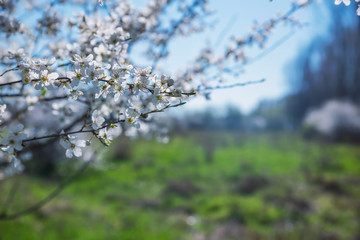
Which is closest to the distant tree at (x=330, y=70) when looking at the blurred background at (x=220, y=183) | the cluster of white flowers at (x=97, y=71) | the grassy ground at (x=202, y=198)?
the blurred background at (x=220, y=183)

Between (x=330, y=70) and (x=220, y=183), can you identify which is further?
(x=330, y=70)

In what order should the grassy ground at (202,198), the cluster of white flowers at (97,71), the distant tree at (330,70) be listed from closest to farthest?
the cluster of white flowers at (97,71)
the grassy ground at (202,198)
the distant tree at (330,70)

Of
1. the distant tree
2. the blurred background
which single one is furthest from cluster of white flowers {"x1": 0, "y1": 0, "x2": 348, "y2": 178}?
the distant tree

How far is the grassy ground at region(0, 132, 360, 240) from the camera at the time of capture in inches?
190

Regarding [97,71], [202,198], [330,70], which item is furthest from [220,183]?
[330,70]

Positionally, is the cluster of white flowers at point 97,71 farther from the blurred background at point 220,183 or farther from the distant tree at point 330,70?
the distant tree at point 330,70

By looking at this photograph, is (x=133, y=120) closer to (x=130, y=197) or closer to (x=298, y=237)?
(x=298, y=237)

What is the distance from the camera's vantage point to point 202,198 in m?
6.93

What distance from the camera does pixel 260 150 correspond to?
1236cm

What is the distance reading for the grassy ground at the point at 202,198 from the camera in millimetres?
4836

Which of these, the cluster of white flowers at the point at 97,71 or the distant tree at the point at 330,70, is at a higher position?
the distant tree at the point at 330,70

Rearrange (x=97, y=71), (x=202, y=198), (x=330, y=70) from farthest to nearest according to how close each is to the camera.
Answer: (x=330, y=70)
(x=202, y=198)
(x=97, y=71)

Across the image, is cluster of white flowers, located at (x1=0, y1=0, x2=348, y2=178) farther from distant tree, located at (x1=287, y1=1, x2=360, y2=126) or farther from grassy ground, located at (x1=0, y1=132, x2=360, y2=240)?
distant tree, located at (x1=287, y1=1, x2=360, y2=126)

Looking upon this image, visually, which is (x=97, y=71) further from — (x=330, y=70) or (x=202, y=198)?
(x=330, y=70)
